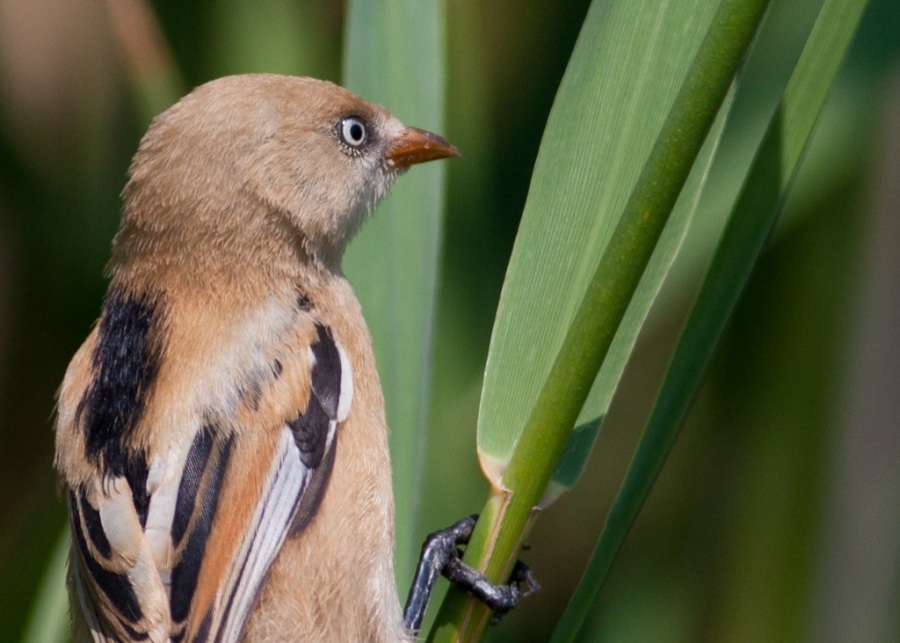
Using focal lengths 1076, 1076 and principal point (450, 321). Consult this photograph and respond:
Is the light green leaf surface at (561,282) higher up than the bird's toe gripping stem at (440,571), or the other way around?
the light green leaf surface at (561,282)

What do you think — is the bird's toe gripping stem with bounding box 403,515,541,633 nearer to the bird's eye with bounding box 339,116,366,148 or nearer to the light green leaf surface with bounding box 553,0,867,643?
the light green leaf surface with bounding box 553,0,867,643

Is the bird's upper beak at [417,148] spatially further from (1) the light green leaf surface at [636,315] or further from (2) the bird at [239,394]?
(1) the light green leaf surface at [636,315]

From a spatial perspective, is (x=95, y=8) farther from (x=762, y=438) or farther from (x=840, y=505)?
(x=840, y=505)

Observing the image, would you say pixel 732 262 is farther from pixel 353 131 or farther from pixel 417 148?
pixel 353 131

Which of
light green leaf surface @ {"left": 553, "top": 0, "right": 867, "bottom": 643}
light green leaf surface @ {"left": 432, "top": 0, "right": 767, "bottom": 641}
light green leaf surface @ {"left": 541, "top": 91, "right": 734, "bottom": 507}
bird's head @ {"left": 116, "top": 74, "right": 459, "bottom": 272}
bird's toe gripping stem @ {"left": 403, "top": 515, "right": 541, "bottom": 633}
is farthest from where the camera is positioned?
bird's head @ {"left": 116, "top": 74, "right": 459, "bottom": 272}

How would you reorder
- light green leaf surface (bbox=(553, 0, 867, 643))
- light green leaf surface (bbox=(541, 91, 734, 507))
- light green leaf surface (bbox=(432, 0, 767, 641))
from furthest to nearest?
1. light green leaf surface (bbox=(541, 91, 734, 507))
2. light green leaf surface (bbox=(553, 0, 867, 643))
3. light green leaf surface (bbox=(432, 0, 767, 641))

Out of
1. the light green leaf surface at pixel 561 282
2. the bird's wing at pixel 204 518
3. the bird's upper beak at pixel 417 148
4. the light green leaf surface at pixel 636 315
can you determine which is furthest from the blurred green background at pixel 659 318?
the light green leaf surface at pixel 561 282

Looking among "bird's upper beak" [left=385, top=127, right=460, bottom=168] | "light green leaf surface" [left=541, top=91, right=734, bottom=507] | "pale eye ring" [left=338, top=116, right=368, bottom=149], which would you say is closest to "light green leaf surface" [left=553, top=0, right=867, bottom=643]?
"light green leaf surface" [left=541, top=91, right=734, bottom=507]
